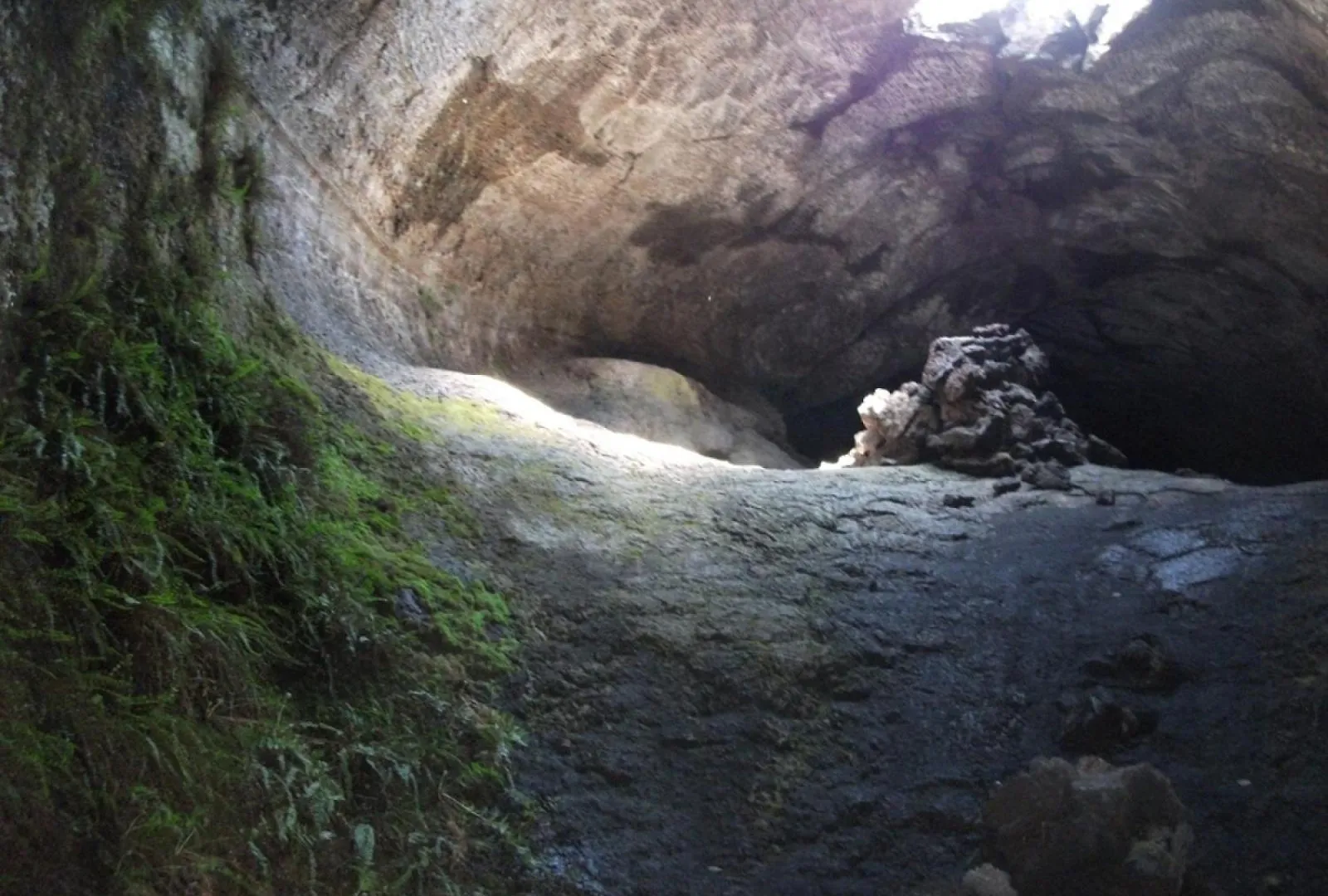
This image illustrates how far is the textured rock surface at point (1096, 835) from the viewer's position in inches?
149

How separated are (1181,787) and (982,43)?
754 cm

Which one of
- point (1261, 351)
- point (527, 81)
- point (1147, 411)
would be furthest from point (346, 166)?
point (1147, 411)

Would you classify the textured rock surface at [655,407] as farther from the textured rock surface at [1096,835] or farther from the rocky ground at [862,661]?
the textured rock surface at [1096,835]

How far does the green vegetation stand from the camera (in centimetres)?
290

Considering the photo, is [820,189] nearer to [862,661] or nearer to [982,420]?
[982,420]

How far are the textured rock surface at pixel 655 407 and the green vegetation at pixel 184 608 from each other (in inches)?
197

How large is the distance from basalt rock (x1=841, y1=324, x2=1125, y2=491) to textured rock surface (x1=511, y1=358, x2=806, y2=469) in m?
1.65

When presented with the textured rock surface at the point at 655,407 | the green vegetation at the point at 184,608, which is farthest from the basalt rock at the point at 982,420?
the green vegetation at the point at 184,608

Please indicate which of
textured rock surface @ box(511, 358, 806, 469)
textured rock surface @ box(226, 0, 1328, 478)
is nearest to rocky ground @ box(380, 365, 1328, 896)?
textured rock surface @ box(226, 0, 1328, 478)

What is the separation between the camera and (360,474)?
5410 millimetres

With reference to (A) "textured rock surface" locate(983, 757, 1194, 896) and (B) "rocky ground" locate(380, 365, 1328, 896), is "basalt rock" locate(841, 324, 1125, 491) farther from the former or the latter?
(A) "textured rock surface" locate(983, 757, 1194, 896)

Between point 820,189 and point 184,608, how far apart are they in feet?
28.3

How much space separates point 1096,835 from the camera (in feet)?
12.6

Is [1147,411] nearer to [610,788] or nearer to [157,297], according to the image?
[610,788]
